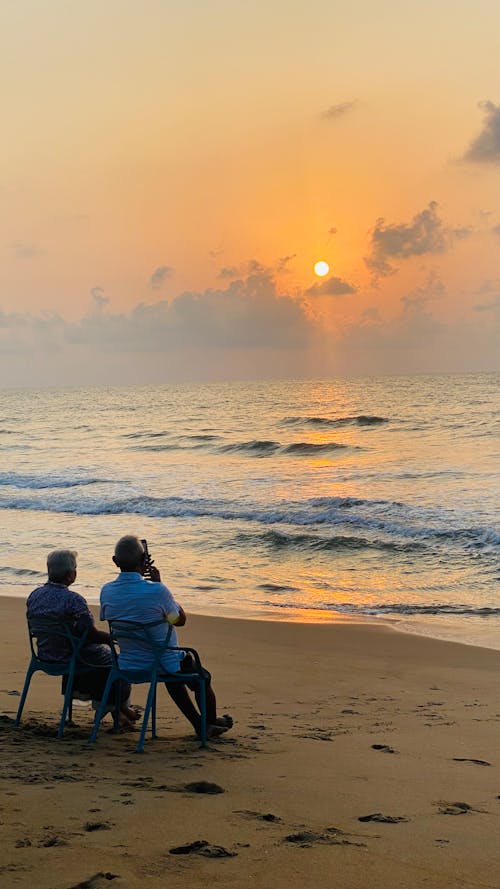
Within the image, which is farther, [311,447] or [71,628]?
[311,447]

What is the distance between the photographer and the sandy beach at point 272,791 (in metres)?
3.77

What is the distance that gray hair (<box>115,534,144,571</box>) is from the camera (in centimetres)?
576

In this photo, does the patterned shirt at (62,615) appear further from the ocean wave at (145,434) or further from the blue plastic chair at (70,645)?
the ocean wave at (145,434)

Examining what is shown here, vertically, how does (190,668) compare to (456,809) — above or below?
above

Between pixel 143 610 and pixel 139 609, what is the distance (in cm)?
3

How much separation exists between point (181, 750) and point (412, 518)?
1459 centimetres

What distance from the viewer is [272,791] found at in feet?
15.8

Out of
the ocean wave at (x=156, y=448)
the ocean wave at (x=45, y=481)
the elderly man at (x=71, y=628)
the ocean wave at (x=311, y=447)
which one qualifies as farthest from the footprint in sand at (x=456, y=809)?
the ocean wave at (x=156, y=448)

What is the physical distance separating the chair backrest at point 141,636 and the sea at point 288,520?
564cm

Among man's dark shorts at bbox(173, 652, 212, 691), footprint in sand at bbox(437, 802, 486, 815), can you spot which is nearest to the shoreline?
man's dark shorts at bbox(173, 652, 212, 691)

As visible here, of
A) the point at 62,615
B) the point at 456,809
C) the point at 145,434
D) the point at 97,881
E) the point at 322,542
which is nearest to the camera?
the point at 97,881

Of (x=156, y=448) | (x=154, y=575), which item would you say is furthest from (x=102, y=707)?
(x=156, y=448)

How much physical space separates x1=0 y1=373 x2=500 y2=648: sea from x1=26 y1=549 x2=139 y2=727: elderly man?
217 inches

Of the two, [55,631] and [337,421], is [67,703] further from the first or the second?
[337,421]
